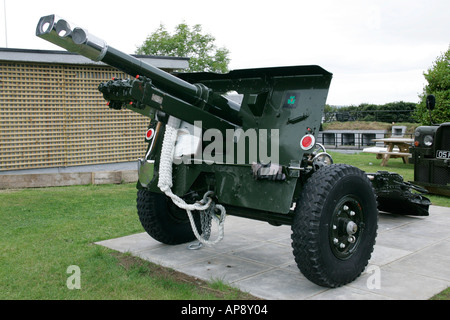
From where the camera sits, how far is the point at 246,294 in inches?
150

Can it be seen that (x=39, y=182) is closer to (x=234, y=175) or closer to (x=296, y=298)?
(x=234, y=175)

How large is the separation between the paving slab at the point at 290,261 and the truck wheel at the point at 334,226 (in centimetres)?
21

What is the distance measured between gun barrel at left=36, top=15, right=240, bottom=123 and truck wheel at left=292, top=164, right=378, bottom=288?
1.18 m

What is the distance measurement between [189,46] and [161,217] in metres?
34.7

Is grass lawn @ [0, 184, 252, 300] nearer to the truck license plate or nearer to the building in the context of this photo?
the building

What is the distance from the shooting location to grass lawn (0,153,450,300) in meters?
3.83

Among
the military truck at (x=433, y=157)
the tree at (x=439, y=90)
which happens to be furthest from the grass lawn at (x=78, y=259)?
the tree at (x=439, y=90)

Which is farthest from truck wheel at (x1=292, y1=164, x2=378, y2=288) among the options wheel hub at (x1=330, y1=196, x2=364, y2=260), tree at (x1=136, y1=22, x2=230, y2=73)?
tree at (x1=136, y1=22, x2=230, y2=73)

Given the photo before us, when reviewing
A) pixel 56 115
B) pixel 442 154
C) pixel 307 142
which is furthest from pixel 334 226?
pixel 56 115

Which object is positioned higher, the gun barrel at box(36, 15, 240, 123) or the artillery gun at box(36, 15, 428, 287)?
the gun barrel at box(36, 15, 240, 123)

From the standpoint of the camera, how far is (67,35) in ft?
10.5

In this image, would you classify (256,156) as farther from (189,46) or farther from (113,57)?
(189,46)

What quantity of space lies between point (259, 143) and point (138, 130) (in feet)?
25.0
